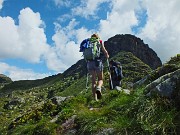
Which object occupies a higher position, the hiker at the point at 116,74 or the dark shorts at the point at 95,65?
the hiker at the point at 116,74

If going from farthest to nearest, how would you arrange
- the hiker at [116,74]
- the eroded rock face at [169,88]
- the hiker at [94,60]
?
the hiker at [116,74], the hiker at [94,60], the eroded rock face at [169,88]

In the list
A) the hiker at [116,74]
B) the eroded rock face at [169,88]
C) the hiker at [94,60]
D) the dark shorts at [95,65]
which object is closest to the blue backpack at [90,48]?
the hiker at [94,60]

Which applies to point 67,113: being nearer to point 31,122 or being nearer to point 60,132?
point 60,132

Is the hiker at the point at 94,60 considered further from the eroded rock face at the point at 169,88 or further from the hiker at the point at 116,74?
the hiker at the point at 116,74

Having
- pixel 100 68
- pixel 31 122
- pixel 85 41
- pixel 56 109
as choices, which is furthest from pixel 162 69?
pixel 31 122

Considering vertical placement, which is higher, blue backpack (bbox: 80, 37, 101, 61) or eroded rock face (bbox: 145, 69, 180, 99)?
blue backpack (bbox: 80, 37, 101, 61)

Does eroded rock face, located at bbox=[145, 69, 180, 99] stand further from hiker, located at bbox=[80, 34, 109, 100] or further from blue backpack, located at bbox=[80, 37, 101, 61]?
blue backpack, located at bbox=[80, 37, 101, 61]

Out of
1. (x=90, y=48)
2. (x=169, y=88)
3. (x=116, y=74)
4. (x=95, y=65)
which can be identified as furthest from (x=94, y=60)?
(x=116, y=74)

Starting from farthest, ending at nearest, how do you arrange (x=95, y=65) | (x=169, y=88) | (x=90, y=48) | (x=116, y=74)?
(x=116, y=74)
(x=90, y=48)
(x=95, y=65)
(x=169, y=88)

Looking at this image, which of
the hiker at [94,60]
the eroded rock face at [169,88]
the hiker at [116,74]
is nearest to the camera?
the eroded rock face at [169,88]

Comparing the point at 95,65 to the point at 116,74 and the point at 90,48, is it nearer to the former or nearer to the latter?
→ the point at 90,48

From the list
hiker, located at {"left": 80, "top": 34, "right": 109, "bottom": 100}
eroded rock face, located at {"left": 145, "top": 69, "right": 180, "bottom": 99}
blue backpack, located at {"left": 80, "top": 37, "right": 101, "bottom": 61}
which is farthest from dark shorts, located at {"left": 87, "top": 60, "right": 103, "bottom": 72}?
eroded rock face, located at {"left": 145, "top": 69, "right": 180, "bottom": 99}

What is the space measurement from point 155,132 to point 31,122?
22.8 ft

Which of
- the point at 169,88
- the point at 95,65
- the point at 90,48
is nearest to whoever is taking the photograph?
the point at 169,88
